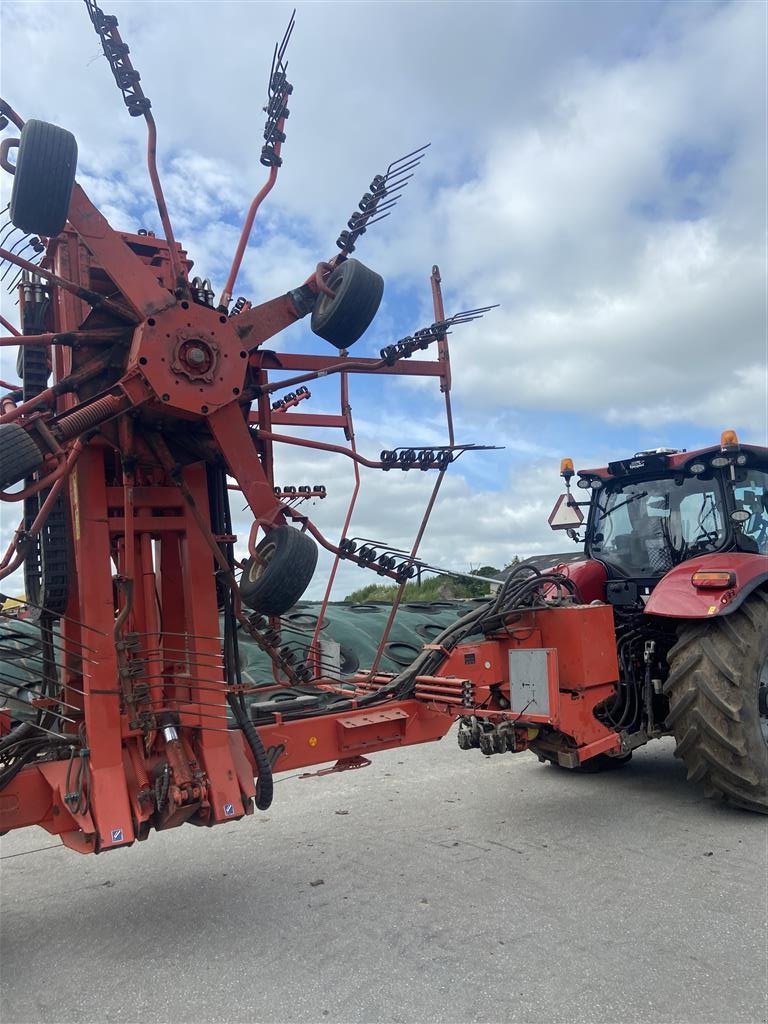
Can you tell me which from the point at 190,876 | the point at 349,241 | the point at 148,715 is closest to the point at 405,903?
the point at 190,876

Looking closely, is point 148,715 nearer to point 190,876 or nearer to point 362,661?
point 190,876

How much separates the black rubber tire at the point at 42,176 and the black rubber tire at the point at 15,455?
673 mm

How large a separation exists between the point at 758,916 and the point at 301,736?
80.2 inches

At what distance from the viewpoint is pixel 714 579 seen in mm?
4715

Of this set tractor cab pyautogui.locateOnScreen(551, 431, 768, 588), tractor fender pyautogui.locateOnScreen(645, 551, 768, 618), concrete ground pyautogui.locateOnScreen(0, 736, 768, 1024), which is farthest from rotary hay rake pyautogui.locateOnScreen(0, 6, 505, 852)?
tractor cab pyautogui.locateOnScreen(551, 431, 768, 588)

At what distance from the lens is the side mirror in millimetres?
5992

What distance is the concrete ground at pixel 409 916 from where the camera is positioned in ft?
9.14

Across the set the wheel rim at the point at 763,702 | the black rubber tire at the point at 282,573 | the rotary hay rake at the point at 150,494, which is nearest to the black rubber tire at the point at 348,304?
the rotary hay rake at the point at 150,494

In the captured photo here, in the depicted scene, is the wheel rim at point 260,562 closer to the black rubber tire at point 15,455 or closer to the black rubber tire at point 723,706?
the black rubber tire at point 15,455

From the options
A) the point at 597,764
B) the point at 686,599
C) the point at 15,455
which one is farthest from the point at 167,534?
the point at 597,764

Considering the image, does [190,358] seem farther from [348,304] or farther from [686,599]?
[686,599]

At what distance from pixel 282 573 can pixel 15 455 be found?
996 millimetres

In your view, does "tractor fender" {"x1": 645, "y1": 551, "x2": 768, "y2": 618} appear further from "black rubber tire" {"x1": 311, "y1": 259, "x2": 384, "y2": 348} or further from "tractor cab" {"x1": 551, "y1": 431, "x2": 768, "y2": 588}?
"black rubber tire" {"x1": 311, "y1": 259, "x2": 384, "y2": 348}

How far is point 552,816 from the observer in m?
4.80
